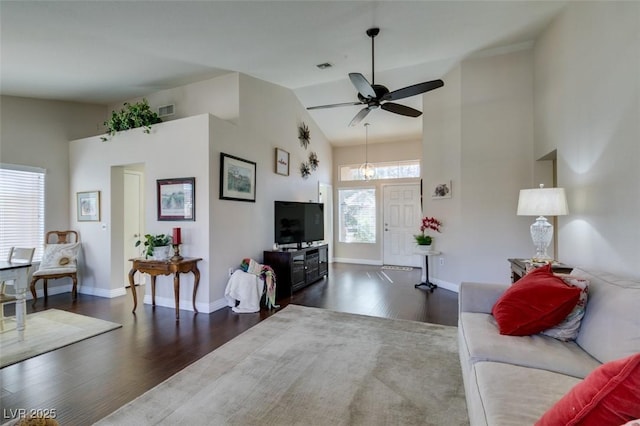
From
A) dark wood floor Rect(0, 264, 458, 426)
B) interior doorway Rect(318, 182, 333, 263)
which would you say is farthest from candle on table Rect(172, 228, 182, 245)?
interior doorway Rect(318, 182, 333, 263)

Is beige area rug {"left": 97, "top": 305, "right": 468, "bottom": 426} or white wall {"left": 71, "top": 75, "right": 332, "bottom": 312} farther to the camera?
white wall {"left": 71, "top": 75, "right": 332, "bottom": 312}

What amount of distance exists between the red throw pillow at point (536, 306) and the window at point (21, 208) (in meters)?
5.98

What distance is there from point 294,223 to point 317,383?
3.26 m

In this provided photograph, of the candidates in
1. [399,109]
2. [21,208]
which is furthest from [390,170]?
[21,208]

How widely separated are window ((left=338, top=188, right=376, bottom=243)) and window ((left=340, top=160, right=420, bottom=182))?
1.27 ft

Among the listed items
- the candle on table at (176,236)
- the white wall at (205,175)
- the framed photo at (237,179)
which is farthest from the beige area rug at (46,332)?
the framed photo at (237,179)

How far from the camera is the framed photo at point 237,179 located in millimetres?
3961

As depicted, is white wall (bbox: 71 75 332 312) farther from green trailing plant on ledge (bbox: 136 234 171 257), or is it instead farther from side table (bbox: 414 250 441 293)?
side table (bbox: 414 250 441 293)

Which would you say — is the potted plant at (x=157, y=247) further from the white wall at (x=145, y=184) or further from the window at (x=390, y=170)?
the window at (x=390, y=170)

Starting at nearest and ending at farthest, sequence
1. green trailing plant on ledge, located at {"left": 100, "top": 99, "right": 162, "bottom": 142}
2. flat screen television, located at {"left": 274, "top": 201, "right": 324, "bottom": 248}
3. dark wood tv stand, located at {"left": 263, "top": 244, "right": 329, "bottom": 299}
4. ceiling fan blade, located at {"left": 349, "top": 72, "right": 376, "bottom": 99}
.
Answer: ceiling fan blade, located at {"left": 349, "top": 72, "right": 376, "bottom": 99}, green trailing plant on ledge, located at {"left": 100, "top": 99, "right": 162, "bottom": 142}, dark wood tv stand, located at {"left": 263, "top": 244, "right": 329, "bottom": 299}, flat screen television, located at {"left": 274, "top": 201, "right": 324, "bottom": 248}

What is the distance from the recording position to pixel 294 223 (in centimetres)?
519

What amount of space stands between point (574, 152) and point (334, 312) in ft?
10.3

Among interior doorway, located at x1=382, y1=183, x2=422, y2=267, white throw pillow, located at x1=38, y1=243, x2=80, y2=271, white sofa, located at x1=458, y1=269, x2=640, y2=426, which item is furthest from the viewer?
interior doorway, located at x1=382, y1=183, x2=422, y2=267

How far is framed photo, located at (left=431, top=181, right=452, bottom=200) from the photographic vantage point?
486 centimetres
